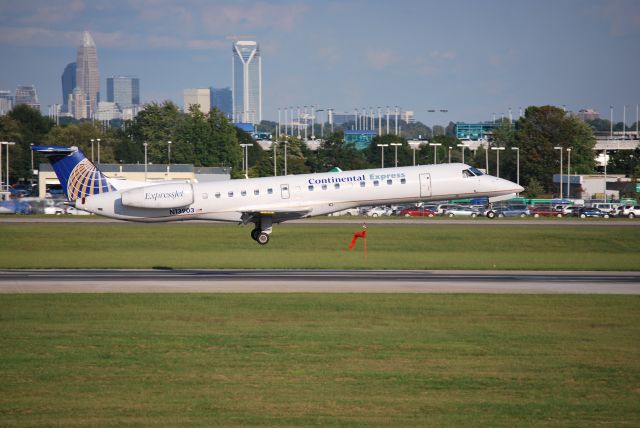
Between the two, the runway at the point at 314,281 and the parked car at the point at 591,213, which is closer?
the runway at the point at 314,281

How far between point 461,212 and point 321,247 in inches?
1501

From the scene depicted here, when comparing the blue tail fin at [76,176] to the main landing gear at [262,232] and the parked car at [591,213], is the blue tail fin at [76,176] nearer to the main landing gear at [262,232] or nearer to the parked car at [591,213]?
the main landing gear at [262,232]

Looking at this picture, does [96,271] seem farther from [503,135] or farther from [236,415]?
[503,135]

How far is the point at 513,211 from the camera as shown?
90.1m

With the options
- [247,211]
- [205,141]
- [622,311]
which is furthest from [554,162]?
[622,311]

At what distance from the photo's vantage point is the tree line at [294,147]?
132125 mm

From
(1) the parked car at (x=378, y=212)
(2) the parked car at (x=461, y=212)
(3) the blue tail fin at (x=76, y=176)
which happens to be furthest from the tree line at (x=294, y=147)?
(3) the blue tail fin at (x=76, y=176)

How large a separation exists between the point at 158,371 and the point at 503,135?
135m

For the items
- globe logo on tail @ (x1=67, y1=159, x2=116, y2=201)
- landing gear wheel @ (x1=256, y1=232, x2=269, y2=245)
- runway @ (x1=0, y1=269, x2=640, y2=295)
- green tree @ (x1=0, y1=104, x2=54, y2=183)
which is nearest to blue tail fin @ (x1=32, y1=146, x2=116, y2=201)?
globe logo on tail @ (x1=67, y1=159, x2=116, y2=201)

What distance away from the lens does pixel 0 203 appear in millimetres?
86188

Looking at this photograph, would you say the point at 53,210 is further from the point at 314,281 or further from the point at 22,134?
the point at 22,134

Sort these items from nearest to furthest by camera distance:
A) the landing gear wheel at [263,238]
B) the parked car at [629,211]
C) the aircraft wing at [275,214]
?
the aircraft wing at [275,214] < the landing gear wheel at [263,238] < the parked car at [629,211]

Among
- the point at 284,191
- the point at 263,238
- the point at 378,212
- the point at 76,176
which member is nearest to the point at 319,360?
the point at 284,191

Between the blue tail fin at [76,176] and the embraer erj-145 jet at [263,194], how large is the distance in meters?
0.05
